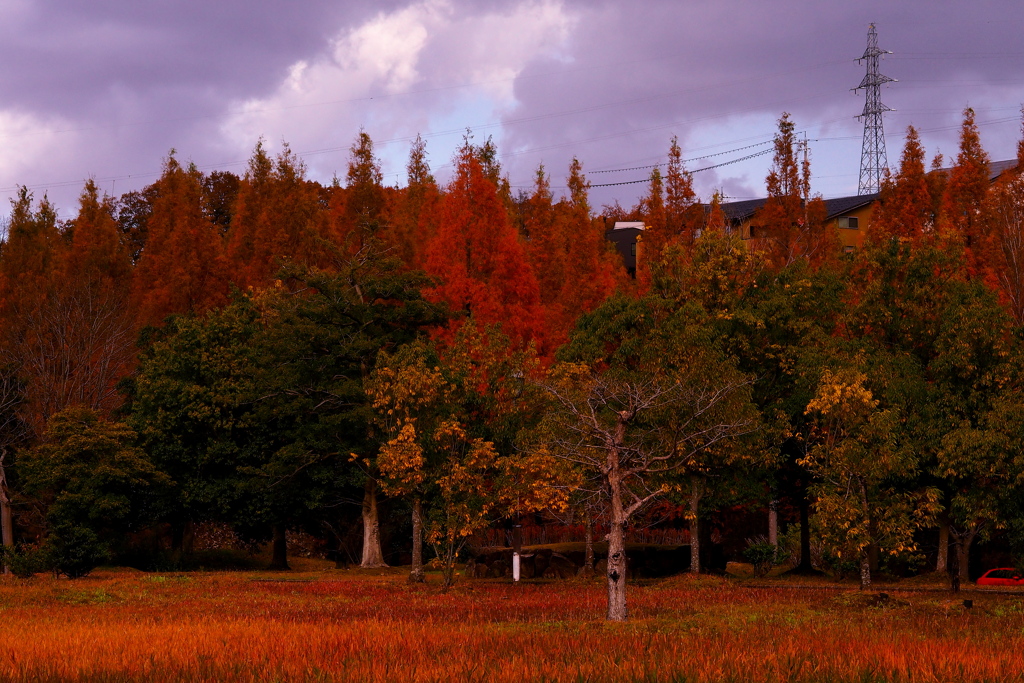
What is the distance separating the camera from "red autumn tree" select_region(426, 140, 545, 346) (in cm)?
5484

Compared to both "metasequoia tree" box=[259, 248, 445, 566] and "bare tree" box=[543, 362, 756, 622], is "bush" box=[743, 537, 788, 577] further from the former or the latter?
"metasequoia tree" box=[259, 248, 445, 566]

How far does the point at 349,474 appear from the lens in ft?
173

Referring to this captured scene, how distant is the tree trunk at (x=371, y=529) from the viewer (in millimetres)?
52031

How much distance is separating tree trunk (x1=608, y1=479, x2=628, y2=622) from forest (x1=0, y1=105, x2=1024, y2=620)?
0.08 metres

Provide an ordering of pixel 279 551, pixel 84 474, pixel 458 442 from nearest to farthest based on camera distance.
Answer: pixel 458 442
pixel 84 474
pixel 279 551

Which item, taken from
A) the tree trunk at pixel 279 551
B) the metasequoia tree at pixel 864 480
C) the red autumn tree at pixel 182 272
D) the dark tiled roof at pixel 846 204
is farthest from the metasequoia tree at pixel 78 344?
the dark tiled roof at pixel 846 204

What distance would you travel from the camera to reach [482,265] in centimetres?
5612

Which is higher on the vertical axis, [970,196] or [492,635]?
[970,196]

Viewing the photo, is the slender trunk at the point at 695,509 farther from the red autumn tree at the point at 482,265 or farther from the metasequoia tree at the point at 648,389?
the red autumn tree at the point at 482,265

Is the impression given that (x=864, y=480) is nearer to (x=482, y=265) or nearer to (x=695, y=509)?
(x=695, y=509)

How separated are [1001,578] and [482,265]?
1189 inches

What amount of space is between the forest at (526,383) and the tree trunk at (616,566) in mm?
76

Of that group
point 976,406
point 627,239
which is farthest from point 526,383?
point 627,239

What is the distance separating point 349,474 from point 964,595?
30357mm
